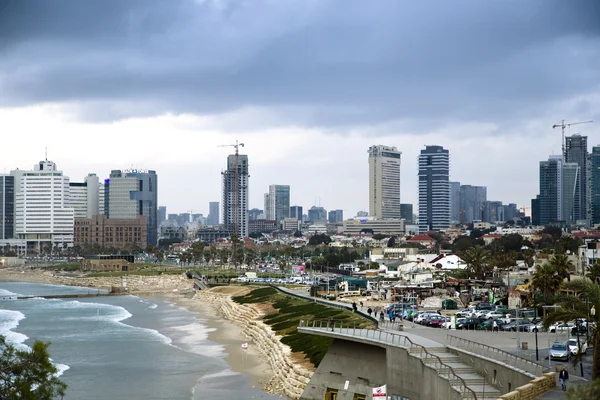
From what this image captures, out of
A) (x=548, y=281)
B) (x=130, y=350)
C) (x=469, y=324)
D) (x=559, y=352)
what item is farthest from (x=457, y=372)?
(x=130, y=350)

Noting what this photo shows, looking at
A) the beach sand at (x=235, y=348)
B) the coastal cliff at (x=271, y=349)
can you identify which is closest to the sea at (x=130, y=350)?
the beach sand at (x=235, y=348)

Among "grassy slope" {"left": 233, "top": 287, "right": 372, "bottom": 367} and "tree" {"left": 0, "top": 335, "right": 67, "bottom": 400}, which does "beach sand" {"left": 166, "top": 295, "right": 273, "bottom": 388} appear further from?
"tree" {"left": 0, "top": 335, "right": 67, "bottom": 400}

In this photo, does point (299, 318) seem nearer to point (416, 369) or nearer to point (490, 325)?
point (490, 325)

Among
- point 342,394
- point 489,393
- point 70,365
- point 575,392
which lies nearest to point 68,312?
point 70,365

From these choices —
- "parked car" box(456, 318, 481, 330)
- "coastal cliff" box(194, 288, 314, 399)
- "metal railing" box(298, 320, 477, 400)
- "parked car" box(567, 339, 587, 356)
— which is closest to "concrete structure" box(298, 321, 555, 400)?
"metal railing" box(298, 320, 477, 400)

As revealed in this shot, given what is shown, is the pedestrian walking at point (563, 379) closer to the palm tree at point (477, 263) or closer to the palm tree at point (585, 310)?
the palm tree at point (585, 310)
